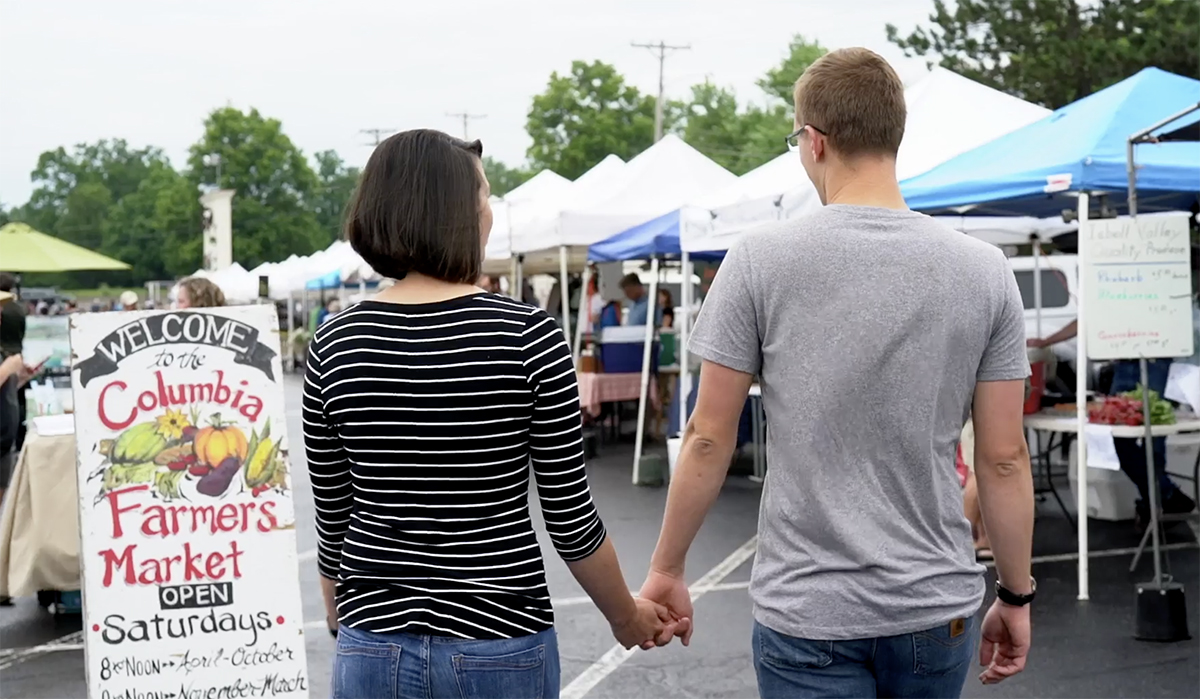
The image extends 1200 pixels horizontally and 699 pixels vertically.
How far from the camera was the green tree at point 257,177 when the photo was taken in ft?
262

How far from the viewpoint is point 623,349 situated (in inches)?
594

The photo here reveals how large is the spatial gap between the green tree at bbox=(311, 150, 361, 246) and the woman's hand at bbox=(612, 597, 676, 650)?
82.1 meters

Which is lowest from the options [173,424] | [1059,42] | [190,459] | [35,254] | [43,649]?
[43,649]

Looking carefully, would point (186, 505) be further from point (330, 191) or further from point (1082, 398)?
point (330, 191)

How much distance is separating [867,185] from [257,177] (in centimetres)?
8230

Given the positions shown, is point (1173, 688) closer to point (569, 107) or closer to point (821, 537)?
point (821, 537)

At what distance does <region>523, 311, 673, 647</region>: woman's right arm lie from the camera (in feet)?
7.48

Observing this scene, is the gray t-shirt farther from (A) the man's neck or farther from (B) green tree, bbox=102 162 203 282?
(B) green tree, bbox=102 162 203 282

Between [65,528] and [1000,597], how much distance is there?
226 inches

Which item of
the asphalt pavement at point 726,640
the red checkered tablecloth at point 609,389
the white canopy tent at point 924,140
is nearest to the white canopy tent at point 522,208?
the red checkered tablecloth at point 609,389

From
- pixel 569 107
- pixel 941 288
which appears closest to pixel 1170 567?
pixel 941 288

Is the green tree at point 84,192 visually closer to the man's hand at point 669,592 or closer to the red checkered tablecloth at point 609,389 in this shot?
the red checkered tablecloth at point 609,389

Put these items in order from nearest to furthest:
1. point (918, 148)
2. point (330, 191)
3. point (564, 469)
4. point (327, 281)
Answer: point (564, 469) → point (918, 148) → point (327, 281) → point (330, 191)

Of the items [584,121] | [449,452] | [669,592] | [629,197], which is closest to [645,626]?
[669,592]
